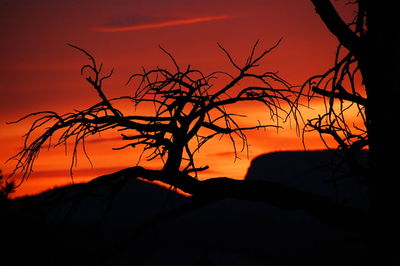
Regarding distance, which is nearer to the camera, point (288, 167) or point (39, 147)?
point (39, 147)

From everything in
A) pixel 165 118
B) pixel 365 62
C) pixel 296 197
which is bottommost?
pixel 296 197

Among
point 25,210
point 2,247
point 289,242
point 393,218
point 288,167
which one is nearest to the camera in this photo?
point 393,218

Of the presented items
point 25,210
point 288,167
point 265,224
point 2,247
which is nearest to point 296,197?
point 25,210

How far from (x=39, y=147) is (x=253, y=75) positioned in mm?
2370

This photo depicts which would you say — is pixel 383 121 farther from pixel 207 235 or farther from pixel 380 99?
pixel 207 235

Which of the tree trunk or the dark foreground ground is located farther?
the dark foreground ground

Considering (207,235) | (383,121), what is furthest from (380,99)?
(207,235)

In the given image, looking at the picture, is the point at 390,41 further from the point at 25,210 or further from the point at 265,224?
the point at 265,224

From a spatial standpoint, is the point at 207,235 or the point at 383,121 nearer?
the point at 383,121

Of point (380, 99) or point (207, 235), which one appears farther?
point (207, 235)

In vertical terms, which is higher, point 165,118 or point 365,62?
point 365,62

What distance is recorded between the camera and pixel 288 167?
96.7 metres

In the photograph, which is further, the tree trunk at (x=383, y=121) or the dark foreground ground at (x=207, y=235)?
the dark foreground ground at (x=207, y=235)

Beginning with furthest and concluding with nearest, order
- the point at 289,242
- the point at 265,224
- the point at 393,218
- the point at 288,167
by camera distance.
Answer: the point at 288,167, the point at 265,224, the point at 289,242, the point at 393,218
